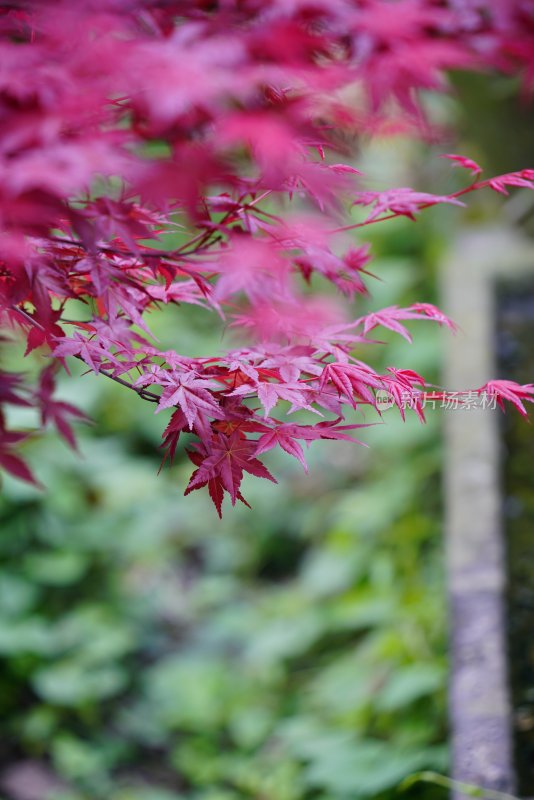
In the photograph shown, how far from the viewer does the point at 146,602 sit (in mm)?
2791

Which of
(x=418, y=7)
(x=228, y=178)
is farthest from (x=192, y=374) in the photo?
(x=418, y=7)

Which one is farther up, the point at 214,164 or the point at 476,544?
the point at 214,164

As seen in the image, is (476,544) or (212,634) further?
(212,634)

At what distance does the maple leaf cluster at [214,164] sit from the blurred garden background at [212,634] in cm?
122

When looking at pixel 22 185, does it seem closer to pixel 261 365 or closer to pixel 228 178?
pixel 228 178

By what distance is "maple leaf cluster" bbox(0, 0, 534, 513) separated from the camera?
630mm

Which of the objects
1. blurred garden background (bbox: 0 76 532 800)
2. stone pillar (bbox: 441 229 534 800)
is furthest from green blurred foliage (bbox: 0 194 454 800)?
stone pillar (bbox: 441 229 534 800)

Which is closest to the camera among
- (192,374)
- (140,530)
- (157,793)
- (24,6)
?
(24,6)

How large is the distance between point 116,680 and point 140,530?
0.53 m

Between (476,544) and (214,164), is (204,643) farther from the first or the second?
(214,164)

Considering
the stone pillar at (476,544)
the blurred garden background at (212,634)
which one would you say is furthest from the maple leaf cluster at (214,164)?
the blurred garden background at (212,634)

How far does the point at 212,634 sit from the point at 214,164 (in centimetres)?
251

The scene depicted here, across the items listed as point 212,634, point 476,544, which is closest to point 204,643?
point 212,634

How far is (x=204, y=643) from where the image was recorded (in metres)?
2.90
